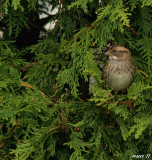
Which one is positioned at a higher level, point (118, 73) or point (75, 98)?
point (118, 73)

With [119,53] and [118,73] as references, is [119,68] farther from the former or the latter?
[119,53]

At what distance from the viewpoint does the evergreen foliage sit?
2.67m

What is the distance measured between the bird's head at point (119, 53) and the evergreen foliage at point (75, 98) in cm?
9

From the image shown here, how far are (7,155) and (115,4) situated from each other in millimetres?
1714

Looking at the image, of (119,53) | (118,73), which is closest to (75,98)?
(118,73)

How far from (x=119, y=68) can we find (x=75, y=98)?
2.13ft

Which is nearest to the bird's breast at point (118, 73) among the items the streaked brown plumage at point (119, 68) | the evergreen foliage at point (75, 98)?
the streaked brown plumage at point (119, 68)

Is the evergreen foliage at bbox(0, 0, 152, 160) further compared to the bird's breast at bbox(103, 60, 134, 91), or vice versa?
the bird's breast at bbox(103, 60, 134, 91)

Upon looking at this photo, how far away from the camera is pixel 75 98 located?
10.3ft

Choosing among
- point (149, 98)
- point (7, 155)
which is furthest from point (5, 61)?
point (149, 98)

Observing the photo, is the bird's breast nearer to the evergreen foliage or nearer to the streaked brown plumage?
the streaked brown plumage

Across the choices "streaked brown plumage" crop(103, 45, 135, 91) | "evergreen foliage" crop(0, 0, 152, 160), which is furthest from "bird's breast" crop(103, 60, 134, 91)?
"evergreen foliage" crop(0, 0, 152, 160)

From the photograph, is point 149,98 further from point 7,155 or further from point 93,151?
point 7,155

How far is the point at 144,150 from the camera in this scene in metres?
3.09
